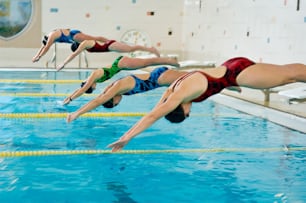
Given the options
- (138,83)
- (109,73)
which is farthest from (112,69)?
(138,83)

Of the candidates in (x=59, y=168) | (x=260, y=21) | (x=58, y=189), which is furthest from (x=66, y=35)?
(x=58, y=189)

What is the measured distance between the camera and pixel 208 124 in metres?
6.45

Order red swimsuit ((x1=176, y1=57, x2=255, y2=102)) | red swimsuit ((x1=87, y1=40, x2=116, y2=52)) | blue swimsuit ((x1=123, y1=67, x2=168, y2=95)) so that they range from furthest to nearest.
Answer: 1. red swimsuit ((x1=87, y1=40, x2=116, y2=52))
2. blue swimsuit ((x1=123, y1=67, x2=168, y2=95))
3. red swimsuit ((x1=176, y1=57, x2=255, y2=102))

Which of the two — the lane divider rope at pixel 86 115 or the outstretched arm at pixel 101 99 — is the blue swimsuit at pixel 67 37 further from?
the outstretched arm at pixel 101 99

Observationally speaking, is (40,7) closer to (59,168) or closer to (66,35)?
(66,35)

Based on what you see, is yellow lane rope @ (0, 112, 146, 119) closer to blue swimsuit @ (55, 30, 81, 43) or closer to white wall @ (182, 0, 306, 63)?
blue swimsuit @ (55, 30, 81, 43)

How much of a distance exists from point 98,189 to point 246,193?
107cm

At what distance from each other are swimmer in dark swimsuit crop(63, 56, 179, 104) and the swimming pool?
0.39 m

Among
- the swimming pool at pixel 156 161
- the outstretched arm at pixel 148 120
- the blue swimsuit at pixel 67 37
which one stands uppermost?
the blue swimsuit at pixel 67 37

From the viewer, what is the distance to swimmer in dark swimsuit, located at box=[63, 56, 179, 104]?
647 centimetres

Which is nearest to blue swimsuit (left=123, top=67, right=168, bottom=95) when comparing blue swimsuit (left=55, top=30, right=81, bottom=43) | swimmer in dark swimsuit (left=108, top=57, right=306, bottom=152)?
swimmer in dark swimsuit (left=108, top=57, right=306, bottom=152)

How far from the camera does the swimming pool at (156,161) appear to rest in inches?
144

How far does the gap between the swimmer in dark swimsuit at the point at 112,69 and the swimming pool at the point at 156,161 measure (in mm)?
391

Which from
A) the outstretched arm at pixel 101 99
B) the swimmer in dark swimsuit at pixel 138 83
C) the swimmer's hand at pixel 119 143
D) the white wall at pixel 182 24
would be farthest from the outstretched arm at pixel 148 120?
the white wall at pixel 182 24
